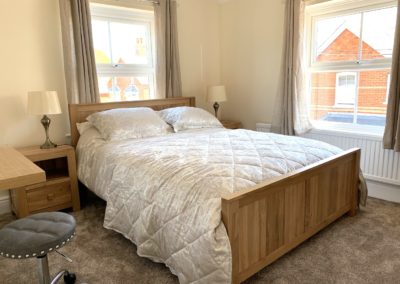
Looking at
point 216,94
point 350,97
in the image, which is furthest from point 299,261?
point 216,94

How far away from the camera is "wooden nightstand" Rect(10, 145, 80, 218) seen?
2.68 meters

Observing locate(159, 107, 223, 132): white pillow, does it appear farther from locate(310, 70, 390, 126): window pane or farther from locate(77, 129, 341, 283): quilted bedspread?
locate(310, 70, 390, 126): window pane

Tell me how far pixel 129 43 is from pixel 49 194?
1.93 metres

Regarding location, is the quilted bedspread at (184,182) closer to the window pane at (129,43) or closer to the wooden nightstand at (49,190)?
the wooden nightstand at (49,190)

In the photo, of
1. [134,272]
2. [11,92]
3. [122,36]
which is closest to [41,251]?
[134,272]

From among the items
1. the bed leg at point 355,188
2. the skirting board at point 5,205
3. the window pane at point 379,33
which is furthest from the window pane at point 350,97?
the skirting board at point 5,205

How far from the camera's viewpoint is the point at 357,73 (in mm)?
3242

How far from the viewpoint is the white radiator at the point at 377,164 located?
9.76 ft

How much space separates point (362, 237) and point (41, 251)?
221 cm

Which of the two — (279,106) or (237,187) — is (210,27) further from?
(237,187)

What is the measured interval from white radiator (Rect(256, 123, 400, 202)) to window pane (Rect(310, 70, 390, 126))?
24 cm

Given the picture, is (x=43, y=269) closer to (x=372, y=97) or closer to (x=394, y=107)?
(x=394, y=107)

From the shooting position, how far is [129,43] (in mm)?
3652

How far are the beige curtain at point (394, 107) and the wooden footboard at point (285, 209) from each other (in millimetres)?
540
